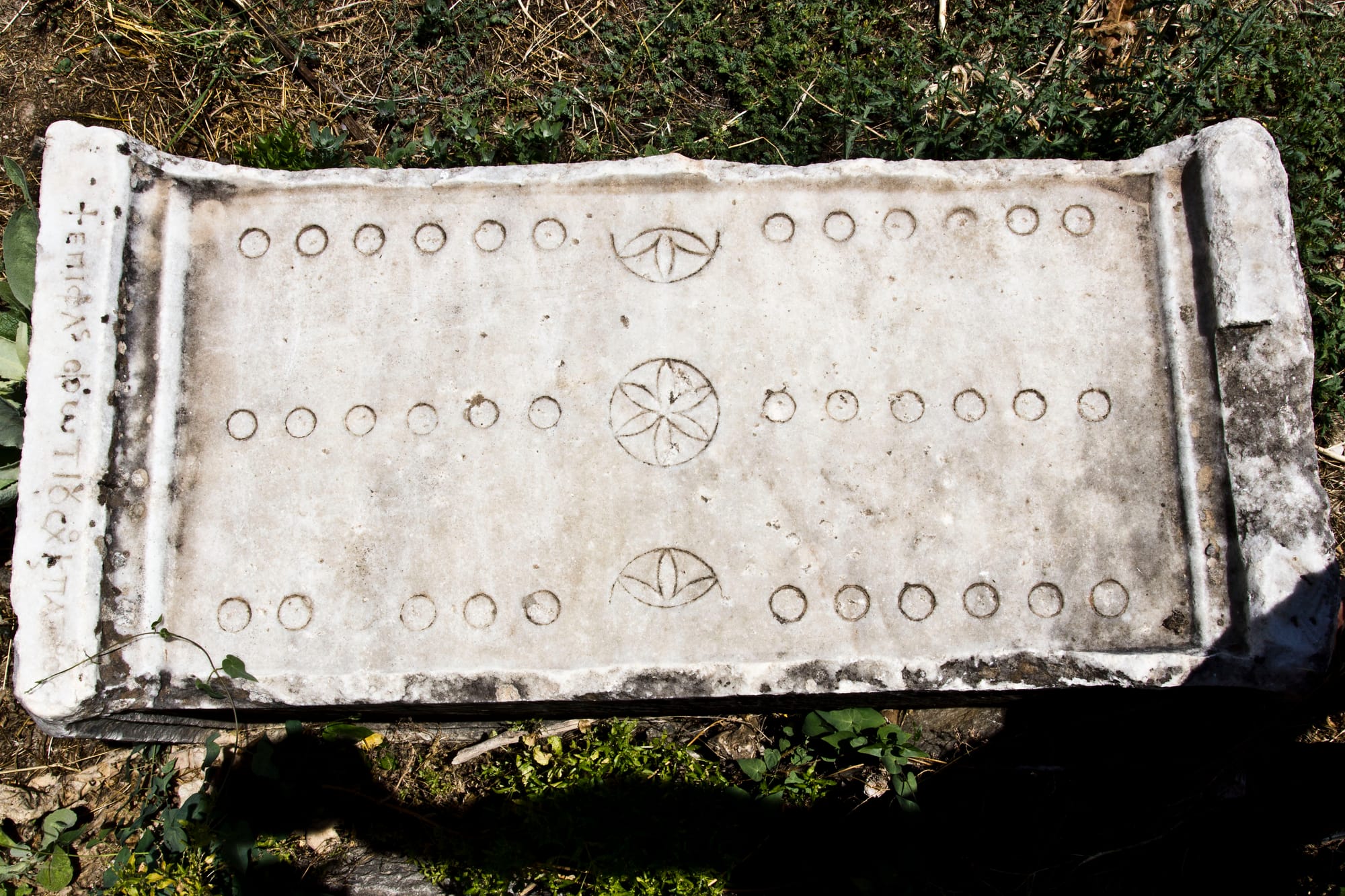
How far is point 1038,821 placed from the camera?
9.39ft

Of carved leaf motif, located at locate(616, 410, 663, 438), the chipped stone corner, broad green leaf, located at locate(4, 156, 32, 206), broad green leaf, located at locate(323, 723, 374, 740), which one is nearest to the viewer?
the chipped stone corner

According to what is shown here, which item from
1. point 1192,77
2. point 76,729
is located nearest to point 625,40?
point 1192,77

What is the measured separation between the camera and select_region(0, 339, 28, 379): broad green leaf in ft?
9.12

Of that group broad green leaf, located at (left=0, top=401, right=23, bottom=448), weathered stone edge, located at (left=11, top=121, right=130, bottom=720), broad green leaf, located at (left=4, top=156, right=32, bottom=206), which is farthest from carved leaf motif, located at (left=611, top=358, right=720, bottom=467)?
broad green leaf, located at (left=4, top=156, right=32, bottom=206)

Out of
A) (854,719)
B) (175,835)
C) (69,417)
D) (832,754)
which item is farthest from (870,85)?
(175,835)

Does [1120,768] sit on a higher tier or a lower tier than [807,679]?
lower

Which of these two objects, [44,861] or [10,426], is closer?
[10,426]

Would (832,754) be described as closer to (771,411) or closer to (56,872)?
(771,411)

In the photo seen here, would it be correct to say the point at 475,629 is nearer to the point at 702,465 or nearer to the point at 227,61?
the point at 702,465

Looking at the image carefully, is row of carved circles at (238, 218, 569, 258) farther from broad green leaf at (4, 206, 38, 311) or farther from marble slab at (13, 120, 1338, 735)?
broad green leaf at (4, 206, 38, 311)

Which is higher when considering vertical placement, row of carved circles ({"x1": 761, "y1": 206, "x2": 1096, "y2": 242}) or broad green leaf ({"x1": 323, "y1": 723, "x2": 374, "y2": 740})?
row of carved circles ({"x1": 761, "y1": 206, "x2": 1096, "y2": 242})

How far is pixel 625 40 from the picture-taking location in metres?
3.34

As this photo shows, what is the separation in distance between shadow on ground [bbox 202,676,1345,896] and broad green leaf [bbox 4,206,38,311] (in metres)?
1.45

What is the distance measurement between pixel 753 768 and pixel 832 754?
9.6 inches
